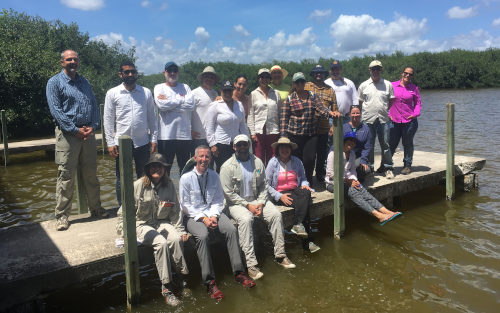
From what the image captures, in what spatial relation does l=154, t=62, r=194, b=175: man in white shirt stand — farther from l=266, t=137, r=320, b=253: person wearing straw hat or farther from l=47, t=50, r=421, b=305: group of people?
l=266, t=137, r=320, b=253: person wearing straw hat

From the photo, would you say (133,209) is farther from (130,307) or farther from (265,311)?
(265,311)

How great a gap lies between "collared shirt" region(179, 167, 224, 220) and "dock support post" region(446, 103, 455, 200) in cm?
554

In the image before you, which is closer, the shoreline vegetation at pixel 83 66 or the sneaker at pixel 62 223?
the sneaker at pixel 62 223

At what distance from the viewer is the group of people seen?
4.85m

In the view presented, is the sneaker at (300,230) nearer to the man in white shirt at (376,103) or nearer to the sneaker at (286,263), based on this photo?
the sneaker at (286,263)

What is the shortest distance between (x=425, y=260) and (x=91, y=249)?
4683mm

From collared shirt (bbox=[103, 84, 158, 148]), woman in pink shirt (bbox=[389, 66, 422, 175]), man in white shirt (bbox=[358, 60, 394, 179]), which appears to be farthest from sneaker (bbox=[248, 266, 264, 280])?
woman in pink shirt (bbox=[389, 66, 422, 175])

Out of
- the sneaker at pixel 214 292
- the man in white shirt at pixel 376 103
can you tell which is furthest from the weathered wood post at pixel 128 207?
the man in white shirt at pixel 376 103

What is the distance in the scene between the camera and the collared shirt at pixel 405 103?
7.58 meters

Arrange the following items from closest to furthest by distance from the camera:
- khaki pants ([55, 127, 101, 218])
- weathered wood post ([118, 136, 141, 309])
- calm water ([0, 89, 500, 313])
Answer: weathered wood post ([118, 136, 141, 309]), calm water ([0, 89, 500, 313]), khaki pants ([55, 127, 101, 218])

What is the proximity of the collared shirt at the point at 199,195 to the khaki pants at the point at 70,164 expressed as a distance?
1.32m

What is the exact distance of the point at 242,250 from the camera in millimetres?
5266

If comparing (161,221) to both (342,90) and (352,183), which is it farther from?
(342,90)

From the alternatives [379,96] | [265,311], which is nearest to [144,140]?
[265,311]
